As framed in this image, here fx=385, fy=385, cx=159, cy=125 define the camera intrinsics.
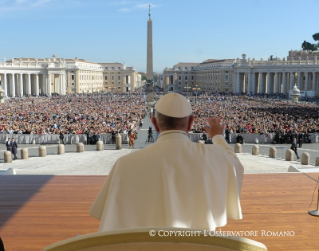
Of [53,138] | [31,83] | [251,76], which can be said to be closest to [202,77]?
[251,76]

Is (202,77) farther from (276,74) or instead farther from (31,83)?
(31,83)

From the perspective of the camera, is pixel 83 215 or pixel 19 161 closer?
pixel 83 215

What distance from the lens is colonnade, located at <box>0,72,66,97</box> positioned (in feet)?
286

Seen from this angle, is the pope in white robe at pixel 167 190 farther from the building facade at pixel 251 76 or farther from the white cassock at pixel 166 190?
the building facade at pixel 251 76

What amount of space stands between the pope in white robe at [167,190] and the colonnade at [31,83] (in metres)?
88.1

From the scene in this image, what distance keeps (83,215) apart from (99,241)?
423 cm

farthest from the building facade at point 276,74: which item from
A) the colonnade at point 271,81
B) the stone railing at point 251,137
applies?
the stone railing at point 251,137

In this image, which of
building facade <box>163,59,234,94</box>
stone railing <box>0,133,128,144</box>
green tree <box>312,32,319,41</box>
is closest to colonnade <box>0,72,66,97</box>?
building facade <box>163,59,234,94</box>

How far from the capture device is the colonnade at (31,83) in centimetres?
8706

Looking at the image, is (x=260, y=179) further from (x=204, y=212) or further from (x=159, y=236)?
(x=159, y=236)

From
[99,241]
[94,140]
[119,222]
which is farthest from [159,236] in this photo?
[94,140]

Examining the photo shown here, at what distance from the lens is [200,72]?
136875 mm

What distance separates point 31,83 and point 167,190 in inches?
3934

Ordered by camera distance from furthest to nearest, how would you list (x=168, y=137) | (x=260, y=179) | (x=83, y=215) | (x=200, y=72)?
(x=200, y=72), (x=260, y=179), (x=83, y=215), (x=168, y=137)
